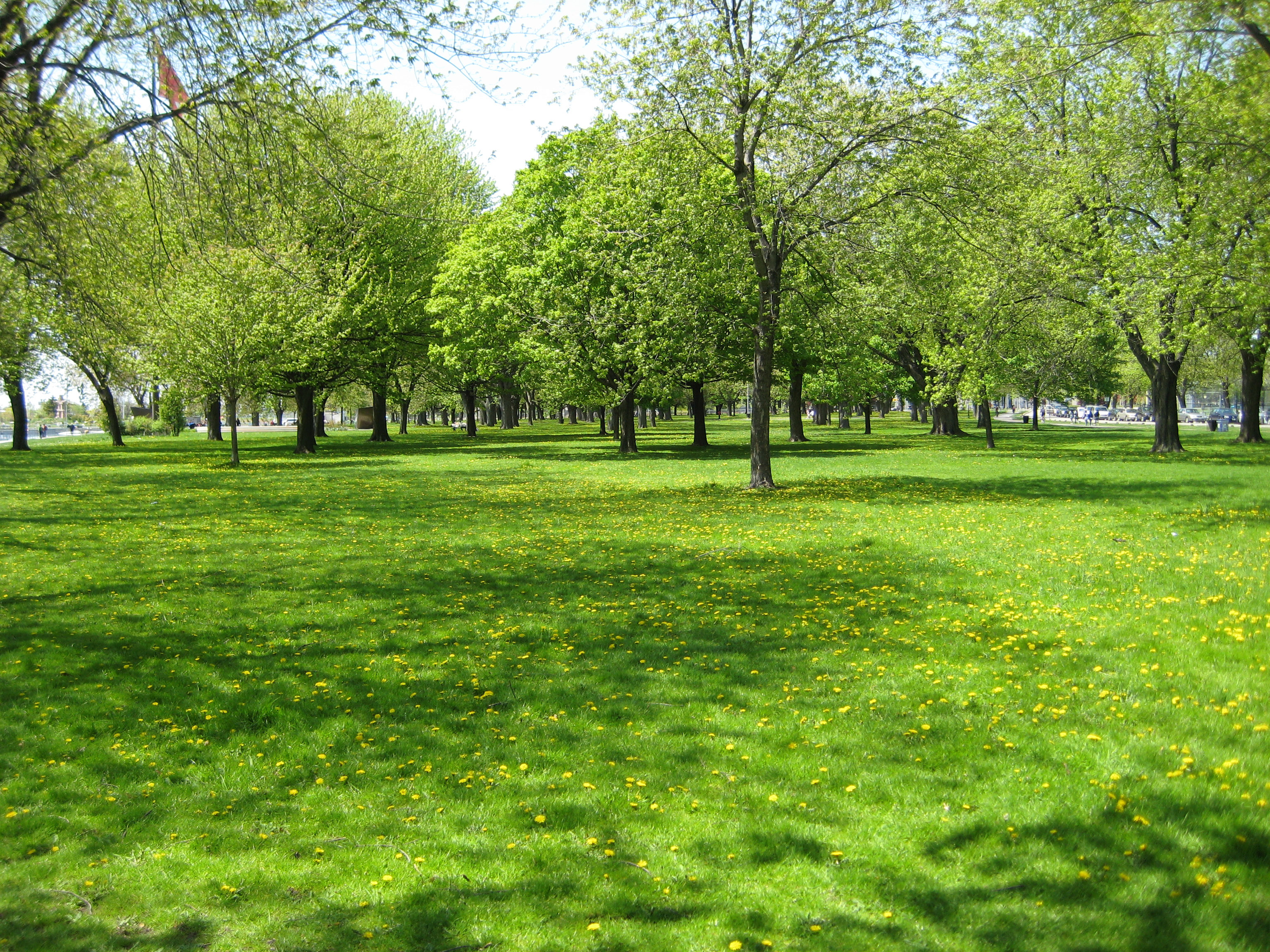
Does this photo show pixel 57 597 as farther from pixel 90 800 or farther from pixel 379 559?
pixel 90 800

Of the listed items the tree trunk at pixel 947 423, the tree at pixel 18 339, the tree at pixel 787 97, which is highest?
the tree at pixel 787 97

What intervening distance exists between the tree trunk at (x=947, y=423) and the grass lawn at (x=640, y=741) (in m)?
39.2

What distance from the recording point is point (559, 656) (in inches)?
348

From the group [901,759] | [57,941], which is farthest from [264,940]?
[901,759]

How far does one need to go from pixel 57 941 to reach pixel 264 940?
976 millimetres

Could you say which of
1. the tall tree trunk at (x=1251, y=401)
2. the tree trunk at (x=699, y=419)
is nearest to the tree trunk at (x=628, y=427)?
the tree trunk at (x=699, y=419)

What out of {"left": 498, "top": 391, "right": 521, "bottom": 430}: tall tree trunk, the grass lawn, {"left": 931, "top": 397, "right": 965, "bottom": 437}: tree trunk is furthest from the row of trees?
{"left": 498, "top": 391, "right": 521, "bottom": 430}: tall tree trunk

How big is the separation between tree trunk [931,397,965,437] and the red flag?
158ft

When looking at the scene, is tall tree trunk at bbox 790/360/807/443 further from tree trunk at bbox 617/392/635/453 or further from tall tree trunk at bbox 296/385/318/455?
tall tree trunk at bbox 296/385/318/455

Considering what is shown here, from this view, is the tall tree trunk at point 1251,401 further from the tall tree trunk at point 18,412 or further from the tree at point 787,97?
the tree at point 787,97

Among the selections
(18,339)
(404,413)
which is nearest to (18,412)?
(18,339)

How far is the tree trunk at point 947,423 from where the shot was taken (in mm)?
53500

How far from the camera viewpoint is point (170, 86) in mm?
10586

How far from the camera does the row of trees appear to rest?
12805 millimetres
